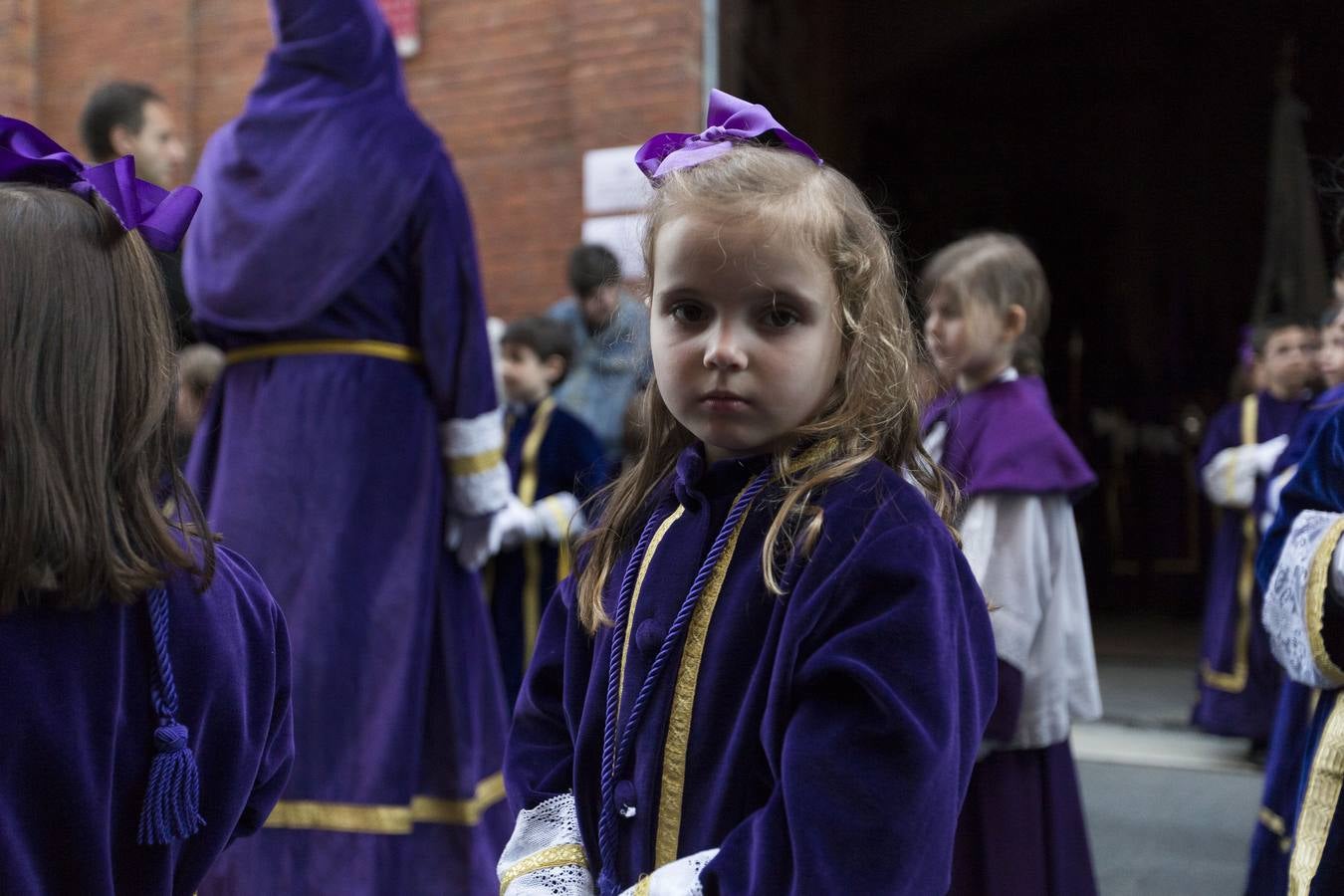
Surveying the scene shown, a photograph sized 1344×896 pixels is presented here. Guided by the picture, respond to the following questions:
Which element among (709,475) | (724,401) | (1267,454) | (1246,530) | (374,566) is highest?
(724,401)

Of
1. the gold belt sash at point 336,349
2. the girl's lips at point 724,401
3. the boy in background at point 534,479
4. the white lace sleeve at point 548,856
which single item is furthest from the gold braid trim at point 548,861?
the boy in background at point 534,479

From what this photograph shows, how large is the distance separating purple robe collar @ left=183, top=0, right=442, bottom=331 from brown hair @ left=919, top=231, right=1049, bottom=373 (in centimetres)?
128

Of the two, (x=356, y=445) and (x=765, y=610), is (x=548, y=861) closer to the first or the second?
(x=765, y=610)

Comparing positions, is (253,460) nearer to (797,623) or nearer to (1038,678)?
(1038,678)

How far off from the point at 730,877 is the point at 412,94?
5376mm

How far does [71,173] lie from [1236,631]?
16.2ft

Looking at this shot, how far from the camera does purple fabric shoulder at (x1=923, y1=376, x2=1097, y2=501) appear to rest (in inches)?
99.0

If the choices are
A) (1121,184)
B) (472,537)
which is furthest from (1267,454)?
(1121,184)

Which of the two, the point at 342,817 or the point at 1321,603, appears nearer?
the point at 1321,603

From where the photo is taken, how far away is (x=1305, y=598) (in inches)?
78.5

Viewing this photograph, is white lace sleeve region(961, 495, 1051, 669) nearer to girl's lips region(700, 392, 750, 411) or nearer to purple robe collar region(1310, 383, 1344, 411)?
purple robe collar region(1310, 383, 1344, 411)

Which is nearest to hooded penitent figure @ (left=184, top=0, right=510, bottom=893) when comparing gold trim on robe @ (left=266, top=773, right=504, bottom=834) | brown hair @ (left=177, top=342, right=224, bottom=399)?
gold trim on robe @ (left=266, top=773, right=504, bottom=834)

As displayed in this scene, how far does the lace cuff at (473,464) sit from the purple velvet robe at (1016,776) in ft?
3.67

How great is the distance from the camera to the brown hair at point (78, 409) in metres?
1.18
